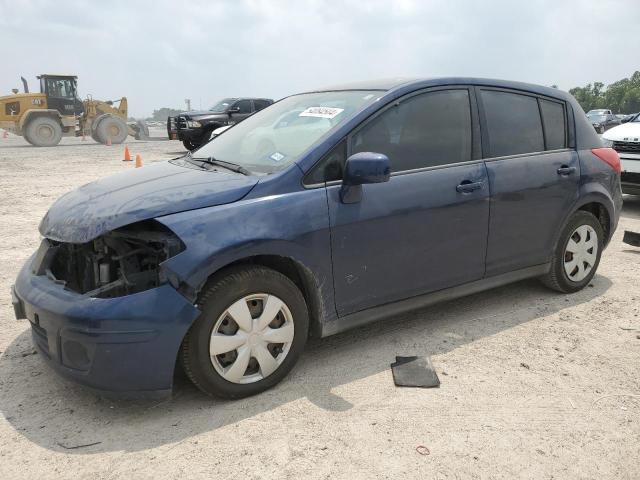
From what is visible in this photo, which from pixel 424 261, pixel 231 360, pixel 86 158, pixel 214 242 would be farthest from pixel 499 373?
pixel 86 158

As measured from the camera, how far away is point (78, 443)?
101 inches

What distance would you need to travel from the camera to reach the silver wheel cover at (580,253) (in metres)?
4.37

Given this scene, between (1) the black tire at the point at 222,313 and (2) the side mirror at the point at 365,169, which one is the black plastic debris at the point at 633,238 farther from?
(1) the black tire at the point at 222,313

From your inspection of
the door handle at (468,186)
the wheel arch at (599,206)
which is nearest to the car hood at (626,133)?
the wheel arch at (599,206)

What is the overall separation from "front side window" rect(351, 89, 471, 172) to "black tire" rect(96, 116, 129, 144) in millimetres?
22235

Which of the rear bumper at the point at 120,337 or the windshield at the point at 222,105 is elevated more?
the windshield at the point at 222,105

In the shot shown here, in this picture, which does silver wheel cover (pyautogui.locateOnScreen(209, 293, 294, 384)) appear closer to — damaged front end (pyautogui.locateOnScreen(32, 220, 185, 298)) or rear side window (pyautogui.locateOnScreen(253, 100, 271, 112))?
damaged front end (pyautogui.locateOnScreen(32, 220, 185, 298))

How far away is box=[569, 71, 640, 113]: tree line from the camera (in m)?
86.1

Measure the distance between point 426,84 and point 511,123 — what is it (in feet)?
2.71

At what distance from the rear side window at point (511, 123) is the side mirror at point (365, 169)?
118 cm

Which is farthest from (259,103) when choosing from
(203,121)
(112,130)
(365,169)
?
(365,169)

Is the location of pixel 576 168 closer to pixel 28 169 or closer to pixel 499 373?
pixel 499 373

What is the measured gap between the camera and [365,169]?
2.95 meters

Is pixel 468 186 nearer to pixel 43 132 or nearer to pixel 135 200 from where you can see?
pixel 135 200
